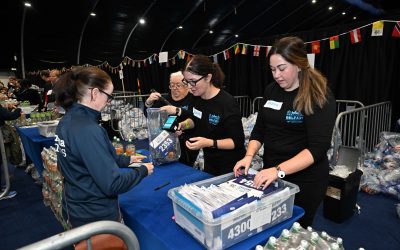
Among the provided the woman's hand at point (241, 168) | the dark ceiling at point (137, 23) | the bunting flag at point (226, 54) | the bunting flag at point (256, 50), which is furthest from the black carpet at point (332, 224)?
the dark ceiling at point (137, 23)

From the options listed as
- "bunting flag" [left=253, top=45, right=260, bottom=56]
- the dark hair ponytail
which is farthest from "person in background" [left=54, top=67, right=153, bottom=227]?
"bunting flag" [left=253, top=45, right=260, bottom=56]

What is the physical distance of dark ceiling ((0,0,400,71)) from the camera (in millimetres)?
8805

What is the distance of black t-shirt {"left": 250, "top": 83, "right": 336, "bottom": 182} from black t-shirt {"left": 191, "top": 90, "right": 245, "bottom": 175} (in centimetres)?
20

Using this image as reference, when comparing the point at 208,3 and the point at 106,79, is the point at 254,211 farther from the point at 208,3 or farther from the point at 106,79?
the point at 208,3

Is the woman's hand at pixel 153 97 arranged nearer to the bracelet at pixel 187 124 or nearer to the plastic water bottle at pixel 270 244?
the bracelet at pixel 187 124

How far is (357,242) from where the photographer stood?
2285 mm

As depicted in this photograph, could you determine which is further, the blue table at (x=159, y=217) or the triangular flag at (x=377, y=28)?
the triangular flag at (x=377, y=28)

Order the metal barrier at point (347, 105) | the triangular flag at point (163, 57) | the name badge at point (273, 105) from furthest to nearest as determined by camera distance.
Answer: the triangular flag at point (163, 57), the metal barrier at point (347, 105), the name badge at point (273, 105)

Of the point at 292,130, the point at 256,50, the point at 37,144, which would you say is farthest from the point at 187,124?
the point at 256,50

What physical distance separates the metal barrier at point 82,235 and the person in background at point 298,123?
569 mm

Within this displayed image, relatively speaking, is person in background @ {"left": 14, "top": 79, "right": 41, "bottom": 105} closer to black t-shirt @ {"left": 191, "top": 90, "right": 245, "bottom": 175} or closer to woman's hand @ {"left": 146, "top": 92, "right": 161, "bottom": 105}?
woman's hand @ {"left": 146, "top": 92, "right": 161, "bottom": 105}

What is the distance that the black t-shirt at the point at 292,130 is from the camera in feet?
4.13

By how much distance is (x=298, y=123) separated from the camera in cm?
134

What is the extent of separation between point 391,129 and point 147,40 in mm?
9938
